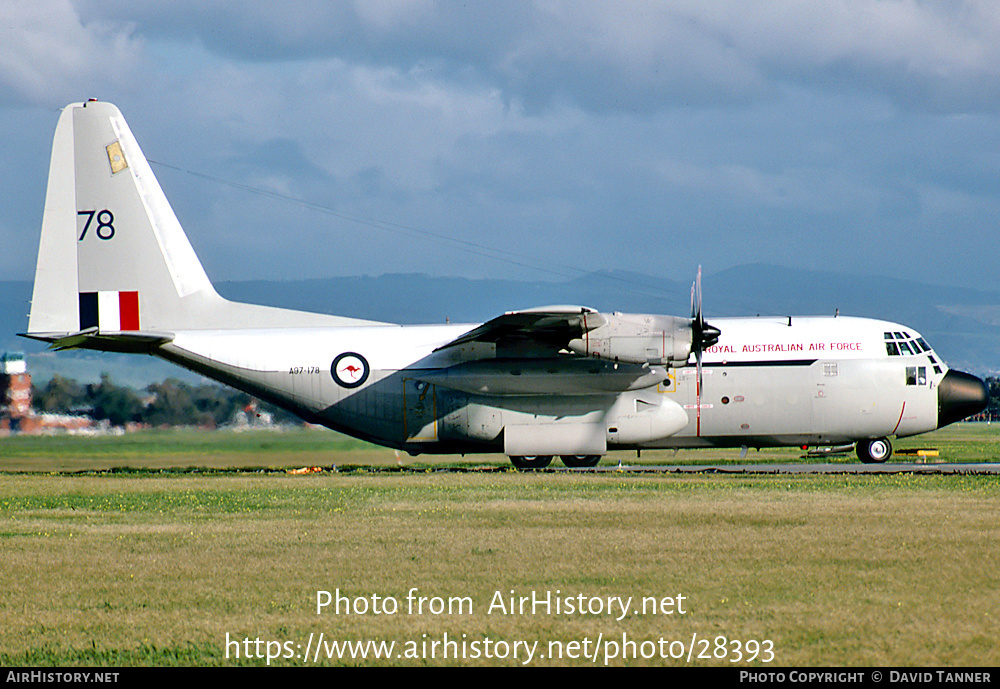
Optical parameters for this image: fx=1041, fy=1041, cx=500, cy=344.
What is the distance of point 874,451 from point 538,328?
1119 centimetres

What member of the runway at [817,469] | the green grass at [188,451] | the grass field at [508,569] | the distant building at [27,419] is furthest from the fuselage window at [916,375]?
the distant building at [27,419]

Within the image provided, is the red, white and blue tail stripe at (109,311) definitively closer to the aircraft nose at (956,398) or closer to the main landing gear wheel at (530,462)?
the main landing gear wheel at (530,462)

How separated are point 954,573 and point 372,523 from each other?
30.4ft

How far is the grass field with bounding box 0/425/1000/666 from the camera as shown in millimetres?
9141

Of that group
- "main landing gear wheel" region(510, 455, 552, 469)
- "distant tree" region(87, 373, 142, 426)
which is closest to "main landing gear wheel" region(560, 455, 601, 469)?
"main landing gear wheel" region(510, 455, 552, 469)

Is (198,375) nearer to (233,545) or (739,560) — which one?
(233,545)

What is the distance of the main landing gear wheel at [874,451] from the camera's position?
98.2ft

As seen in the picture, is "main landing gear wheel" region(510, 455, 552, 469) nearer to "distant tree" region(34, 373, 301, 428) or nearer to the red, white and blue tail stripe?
"distant tree" region(34, 373, 301, 428)

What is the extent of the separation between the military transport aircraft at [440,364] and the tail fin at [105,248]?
0.12 ft

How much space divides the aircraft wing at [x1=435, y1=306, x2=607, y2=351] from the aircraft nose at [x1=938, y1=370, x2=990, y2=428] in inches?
406

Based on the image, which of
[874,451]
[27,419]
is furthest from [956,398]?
[27,419]

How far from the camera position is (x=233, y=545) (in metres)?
15.2

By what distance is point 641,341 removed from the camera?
83.4ft

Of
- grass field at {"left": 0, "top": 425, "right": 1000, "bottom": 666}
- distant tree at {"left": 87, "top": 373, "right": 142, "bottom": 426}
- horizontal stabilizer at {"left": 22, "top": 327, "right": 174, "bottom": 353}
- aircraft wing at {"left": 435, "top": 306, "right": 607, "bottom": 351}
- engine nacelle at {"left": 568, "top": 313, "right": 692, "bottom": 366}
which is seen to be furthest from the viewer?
distant tree at {"left": 87, "top": 373, "right": 142, "bottom": 426}
